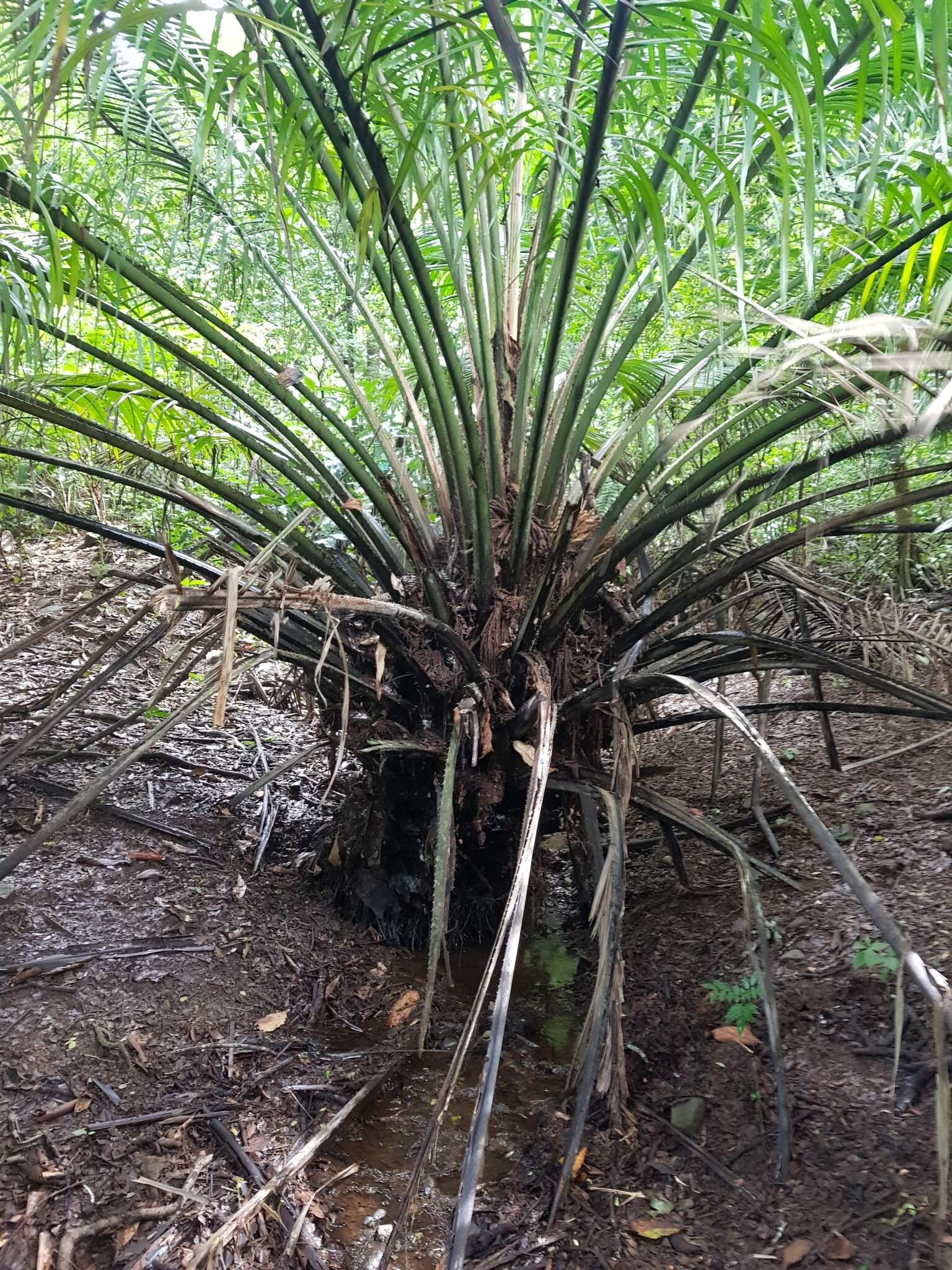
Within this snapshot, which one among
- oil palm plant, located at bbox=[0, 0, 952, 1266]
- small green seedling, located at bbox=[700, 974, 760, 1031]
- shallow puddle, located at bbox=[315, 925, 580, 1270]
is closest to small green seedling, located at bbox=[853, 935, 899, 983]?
small green seedling, located at bbox=[700, 974, 760, 1031]

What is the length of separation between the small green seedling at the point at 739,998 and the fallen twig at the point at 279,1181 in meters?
0.63

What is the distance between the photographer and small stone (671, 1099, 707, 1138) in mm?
1403

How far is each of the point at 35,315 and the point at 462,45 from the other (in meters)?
0.95

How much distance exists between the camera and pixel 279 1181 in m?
1.27

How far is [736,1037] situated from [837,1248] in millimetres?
396

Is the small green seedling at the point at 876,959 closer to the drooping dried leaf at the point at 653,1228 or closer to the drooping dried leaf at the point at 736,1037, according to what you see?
the drooping dried leaf at the point at 736,1037

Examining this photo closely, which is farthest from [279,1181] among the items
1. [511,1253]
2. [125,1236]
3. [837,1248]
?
[837,1248]

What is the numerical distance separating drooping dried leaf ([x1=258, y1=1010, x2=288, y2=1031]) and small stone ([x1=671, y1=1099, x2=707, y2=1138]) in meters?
0.73

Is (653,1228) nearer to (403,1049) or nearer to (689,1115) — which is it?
(689,1115)

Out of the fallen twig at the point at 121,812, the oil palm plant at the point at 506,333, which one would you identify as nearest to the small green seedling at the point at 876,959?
the oil palm plant at the point at 506,333

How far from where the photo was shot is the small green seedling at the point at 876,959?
1.50 meters

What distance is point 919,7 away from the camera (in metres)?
1.07

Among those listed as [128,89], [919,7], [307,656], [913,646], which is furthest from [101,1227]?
[128,89]

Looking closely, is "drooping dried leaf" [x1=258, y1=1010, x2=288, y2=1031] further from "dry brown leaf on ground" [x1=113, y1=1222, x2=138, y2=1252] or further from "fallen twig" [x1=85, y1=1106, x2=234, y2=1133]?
"dry brown leaf on ground" [x1=113, y1=1222, x2=138, y2=1252]
